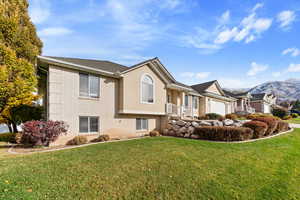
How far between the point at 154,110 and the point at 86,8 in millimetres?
9395

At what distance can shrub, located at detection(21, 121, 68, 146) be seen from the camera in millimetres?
8328

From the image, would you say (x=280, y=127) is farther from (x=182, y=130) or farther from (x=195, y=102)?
(x=182, y=130)

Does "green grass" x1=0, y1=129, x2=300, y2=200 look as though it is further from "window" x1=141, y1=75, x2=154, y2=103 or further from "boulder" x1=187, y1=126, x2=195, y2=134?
"window" x1=141, y1=75, x2=154, y2=103

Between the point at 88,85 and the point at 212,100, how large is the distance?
62.8 feet

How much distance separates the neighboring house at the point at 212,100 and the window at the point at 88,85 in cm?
1568

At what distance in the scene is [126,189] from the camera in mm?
4230

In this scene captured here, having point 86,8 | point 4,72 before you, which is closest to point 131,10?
point 86,8

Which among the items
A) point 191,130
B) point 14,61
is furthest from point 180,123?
point 14,61

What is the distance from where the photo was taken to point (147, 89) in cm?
1375

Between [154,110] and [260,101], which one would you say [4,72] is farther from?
[260,101]

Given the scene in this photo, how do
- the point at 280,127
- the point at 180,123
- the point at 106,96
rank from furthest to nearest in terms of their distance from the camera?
the point at 280,127 < the point at 180,123 < the point at 106,96

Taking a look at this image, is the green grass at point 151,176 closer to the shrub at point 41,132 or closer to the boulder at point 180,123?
the shrub at point 41,132

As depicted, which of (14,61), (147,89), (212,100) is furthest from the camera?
(212,100)

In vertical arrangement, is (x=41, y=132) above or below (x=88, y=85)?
below
